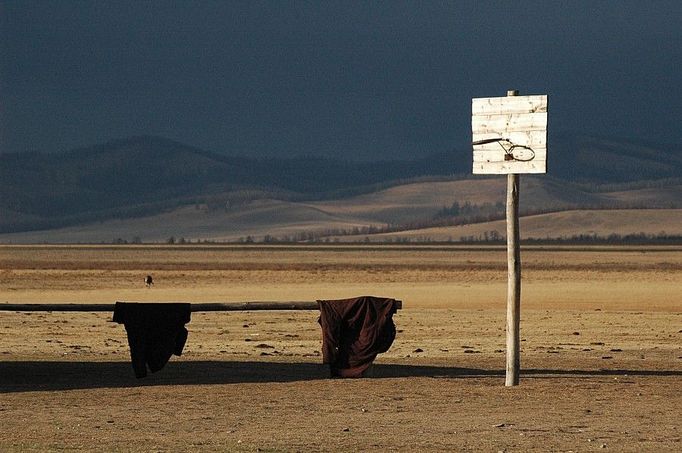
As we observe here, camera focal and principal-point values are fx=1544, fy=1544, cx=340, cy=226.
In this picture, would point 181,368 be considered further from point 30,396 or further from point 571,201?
point 571,201

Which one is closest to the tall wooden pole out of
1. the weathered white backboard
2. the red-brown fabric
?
the weathered white backboard

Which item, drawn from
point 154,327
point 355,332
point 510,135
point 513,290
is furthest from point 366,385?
point 510,135

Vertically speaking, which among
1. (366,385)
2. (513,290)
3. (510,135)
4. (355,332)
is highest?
(510,135)

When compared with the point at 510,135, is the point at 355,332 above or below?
below

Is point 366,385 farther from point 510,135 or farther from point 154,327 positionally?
point 510,135

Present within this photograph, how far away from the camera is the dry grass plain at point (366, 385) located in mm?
13047

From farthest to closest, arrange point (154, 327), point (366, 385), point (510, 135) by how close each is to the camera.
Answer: point (154, 327)
point (366, 385)
point (510, 135)

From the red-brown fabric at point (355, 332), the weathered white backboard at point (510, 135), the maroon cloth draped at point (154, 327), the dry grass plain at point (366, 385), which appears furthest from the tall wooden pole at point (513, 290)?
the maroon cloth draped at point (154, 327)

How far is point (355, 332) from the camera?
18.1 meters

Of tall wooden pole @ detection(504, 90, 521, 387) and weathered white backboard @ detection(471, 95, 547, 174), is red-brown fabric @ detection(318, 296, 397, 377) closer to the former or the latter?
tall wooden pole @ detection(504, 90, 521, 387)

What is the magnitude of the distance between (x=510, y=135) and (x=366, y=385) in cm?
319

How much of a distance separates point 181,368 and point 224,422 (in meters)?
5.08

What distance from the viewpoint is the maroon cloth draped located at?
17.8 m

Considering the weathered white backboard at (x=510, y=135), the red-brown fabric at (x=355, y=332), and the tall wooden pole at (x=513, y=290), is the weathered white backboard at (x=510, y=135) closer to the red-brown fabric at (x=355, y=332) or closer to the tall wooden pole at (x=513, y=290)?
the tall wooden pole at (x=513, y=290)
